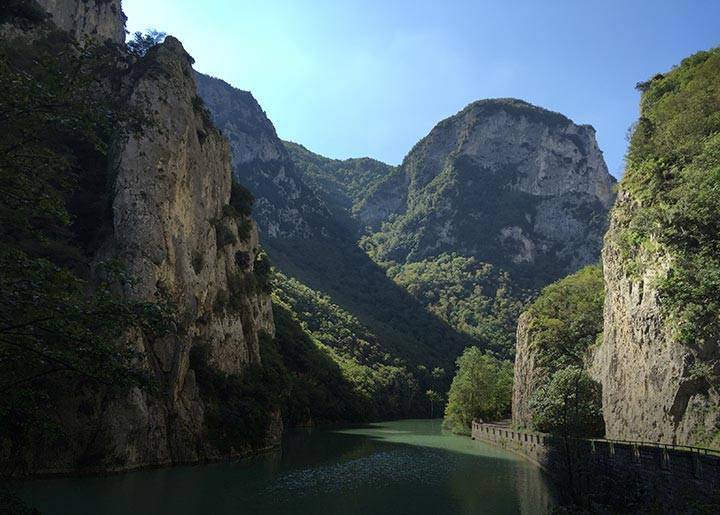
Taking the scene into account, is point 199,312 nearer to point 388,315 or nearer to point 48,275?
point 48,275

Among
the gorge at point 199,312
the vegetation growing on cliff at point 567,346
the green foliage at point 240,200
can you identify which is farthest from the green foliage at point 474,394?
the green foliage at point 240,200

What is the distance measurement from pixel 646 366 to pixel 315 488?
1951 centimetres

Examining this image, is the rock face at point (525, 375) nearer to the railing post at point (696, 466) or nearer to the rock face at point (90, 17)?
the railing post at point (696, 466)

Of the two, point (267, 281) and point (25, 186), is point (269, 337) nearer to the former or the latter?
point (267, 281)

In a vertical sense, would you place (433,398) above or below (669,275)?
below

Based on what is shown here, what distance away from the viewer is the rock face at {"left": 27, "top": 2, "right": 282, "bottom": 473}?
1296 inches

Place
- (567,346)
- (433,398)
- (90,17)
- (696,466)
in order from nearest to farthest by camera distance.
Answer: (696,466) → (567,346) → (90,17) → (433,398)

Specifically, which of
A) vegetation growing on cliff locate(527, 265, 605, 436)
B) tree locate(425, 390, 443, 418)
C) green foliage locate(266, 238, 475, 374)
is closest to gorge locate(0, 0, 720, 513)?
vegetation growing on cliff locate(527, 265, 605, 436)

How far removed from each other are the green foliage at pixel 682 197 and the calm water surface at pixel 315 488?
12067 mm

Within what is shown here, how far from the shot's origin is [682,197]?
1202 inches

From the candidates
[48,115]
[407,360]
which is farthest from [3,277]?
[407,360]

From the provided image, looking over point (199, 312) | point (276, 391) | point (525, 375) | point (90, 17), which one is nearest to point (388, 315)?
point (525, 375)

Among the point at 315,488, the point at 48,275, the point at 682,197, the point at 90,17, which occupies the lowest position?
the point at 315,488

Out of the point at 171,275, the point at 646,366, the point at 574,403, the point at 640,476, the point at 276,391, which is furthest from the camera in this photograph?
the point at 276,391
